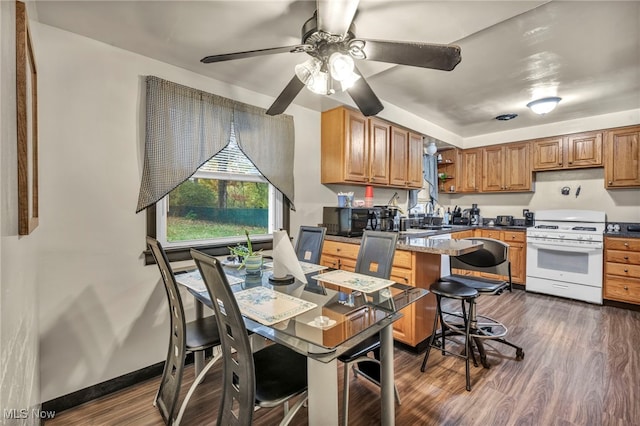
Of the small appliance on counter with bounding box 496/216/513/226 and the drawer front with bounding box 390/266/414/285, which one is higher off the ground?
the small appliance on counter with bounding box 496/216/513/226

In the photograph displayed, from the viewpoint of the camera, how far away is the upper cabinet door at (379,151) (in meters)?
3.42

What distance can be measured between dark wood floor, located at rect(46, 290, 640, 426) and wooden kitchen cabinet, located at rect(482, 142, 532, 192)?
2421 mm

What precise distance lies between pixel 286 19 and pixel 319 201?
195 cm

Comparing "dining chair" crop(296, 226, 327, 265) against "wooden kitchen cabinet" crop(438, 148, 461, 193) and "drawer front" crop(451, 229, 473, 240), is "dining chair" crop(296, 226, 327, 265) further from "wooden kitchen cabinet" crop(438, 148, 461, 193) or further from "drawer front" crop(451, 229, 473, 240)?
"wooden kitchen cabinet" crop(438, 148, 461, 193)

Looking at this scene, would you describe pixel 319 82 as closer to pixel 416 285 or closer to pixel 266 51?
pixel 266 51

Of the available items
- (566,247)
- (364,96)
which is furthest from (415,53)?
(566,247)

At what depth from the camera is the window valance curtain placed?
214 centimetres

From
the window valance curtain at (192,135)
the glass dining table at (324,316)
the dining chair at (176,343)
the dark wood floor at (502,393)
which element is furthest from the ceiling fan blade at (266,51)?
the dark wood floor at (502,393)

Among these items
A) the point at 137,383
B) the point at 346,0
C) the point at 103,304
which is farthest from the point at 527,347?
the point at 103,304

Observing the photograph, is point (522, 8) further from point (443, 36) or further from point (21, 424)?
point (21, 424)

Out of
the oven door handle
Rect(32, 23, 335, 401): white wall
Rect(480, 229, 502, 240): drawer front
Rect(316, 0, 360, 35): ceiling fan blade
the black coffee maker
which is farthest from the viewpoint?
the black coffee maker

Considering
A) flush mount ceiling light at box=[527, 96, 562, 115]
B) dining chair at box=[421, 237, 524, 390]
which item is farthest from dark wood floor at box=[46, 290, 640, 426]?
flush mount ceiling light at box=[527, 96, 562, 115]

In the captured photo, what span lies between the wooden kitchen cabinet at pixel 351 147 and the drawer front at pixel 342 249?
702 millimetres

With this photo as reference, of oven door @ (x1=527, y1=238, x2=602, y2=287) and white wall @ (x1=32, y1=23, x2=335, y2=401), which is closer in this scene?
white wall @ (x1=32, y1=23, x2=335, y2=401)
